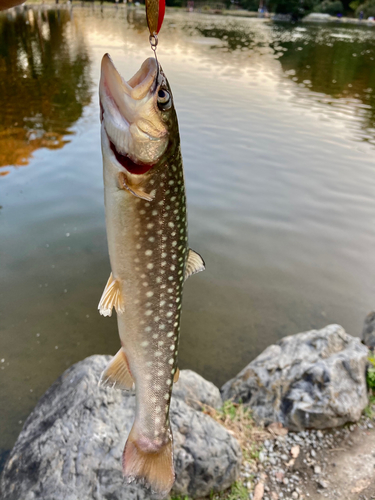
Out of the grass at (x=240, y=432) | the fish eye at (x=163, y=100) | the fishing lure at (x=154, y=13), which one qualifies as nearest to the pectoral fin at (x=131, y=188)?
the fish eye at (x=163, y=100)

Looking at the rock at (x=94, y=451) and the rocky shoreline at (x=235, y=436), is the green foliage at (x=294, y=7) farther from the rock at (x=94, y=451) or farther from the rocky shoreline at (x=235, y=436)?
the rock at (x=94, y=451)

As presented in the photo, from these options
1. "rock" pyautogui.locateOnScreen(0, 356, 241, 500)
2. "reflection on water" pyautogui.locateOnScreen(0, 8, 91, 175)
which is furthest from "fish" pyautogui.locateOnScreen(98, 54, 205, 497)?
"reflection on water" pyautogui.locateOnScreen(0, 8, 91, 175)

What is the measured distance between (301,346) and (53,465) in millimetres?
3441

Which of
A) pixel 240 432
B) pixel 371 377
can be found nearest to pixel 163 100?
pixel 240 432

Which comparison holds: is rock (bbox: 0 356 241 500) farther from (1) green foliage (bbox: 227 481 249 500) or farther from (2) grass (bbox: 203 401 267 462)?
(2) grass (bbox: 203 401 267 462)

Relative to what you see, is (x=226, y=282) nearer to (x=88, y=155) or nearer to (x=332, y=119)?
(x=88, y=155)

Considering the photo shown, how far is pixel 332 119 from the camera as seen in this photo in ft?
59.9

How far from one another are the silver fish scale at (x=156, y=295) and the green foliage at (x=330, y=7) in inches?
4721

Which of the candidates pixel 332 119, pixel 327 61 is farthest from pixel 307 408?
pixel 327 61

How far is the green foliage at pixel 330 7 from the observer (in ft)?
323

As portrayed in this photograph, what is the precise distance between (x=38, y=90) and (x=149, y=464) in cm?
2071

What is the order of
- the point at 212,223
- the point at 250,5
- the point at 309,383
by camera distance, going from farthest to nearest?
1. the point at 250,5
2. the point at 212,223
3. the point at 309,383

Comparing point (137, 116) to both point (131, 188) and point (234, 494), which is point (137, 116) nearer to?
point (131, 188)

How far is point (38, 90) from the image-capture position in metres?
19.2
